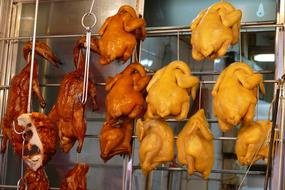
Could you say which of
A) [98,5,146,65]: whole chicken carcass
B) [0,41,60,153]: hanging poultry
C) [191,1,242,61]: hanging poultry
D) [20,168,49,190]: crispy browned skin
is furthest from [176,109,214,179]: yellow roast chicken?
[0,41,60,153]: hanging poultry

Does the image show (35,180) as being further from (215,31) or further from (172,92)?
(215,31)

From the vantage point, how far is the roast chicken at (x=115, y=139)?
6.94 ft

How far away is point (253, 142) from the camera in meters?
1.86

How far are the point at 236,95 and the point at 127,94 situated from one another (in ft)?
1.41

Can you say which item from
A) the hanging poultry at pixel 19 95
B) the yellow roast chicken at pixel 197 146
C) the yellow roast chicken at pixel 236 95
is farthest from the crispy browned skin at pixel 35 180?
the yellow roast chicken at pixel 236 95

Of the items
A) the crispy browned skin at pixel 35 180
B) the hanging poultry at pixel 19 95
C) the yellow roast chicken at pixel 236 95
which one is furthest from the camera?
the hanging poultry at pixel 19 95

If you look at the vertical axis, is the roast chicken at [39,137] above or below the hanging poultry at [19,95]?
below

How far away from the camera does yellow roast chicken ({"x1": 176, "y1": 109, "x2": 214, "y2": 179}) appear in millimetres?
1871

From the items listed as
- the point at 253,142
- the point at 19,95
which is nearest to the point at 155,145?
the point at 253,142

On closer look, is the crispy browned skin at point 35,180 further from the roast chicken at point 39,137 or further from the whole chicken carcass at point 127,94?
the whole chicken carcass at point 127,94

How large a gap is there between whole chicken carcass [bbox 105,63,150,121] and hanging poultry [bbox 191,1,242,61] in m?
0.29

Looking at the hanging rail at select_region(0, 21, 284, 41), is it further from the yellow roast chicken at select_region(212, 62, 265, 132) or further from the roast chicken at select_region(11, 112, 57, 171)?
the roast chicken at select_region(11, 112, 57, 171)

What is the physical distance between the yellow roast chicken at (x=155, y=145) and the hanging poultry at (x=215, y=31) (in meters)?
0.28

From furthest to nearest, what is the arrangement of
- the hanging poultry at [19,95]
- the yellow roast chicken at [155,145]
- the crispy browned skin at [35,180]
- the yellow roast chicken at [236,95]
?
the hanging poultry at [19,95] < the crispy browned skin at [35,180] < the yellow roast chicken at [155,145] < the yellow roast chicken at [236,95]
